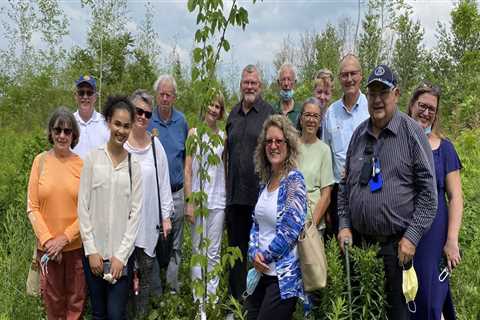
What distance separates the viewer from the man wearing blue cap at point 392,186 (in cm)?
308

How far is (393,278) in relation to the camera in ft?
10.6

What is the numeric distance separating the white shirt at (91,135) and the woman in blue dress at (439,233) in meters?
2.90

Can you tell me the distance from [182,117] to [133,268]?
174cm

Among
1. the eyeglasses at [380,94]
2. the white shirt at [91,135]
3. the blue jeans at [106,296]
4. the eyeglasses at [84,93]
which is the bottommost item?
the blue jeans at [106,296]

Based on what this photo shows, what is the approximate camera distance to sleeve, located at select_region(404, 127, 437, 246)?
306 cm

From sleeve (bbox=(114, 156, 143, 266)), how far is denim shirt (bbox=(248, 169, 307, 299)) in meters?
1.03

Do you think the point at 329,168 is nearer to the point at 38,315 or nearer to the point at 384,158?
the point at 384,158

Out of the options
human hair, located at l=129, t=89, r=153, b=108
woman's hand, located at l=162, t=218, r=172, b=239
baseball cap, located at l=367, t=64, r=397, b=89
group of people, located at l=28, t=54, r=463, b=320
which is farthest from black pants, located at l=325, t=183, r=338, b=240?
human hair, located at l=129, t=89, r=153, b=108

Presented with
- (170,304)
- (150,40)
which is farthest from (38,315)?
(150,40)

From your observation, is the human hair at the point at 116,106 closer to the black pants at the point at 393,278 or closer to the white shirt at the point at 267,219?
the white shirt at the point at 267,219

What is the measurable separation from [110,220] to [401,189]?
6.98 feet

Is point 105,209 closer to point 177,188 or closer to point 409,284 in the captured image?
point 177,188

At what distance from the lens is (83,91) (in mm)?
4711

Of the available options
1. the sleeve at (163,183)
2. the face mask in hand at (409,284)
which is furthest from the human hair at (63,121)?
the face mask in hand at (409,284)
